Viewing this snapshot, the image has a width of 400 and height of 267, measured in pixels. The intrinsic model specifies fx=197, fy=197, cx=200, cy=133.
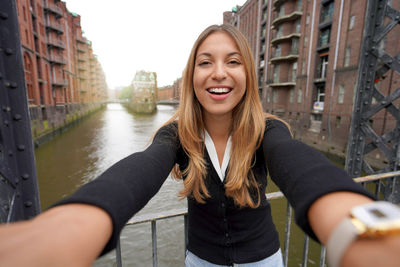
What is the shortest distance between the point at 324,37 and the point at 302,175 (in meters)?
19.8

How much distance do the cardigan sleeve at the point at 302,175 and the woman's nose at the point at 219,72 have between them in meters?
0.55

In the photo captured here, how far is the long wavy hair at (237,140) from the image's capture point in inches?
53.2

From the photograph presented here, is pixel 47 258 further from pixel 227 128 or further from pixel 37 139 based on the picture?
pixel 37 139

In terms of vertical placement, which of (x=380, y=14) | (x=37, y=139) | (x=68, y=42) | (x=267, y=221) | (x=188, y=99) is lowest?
(x=37, y=139)

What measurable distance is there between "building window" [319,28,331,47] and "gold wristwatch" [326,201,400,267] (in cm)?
1916

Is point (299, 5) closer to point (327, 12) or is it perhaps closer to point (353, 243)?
point (327, 12)

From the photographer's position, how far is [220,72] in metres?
1.36

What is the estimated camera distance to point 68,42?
1405 inches

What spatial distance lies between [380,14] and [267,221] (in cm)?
361

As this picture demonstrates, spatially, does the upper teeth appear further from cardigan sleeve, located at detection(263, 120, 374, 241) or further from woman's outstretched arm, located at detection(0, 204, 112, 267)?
woman's outstretched arm, located at detection(0, 204, 112, 267)

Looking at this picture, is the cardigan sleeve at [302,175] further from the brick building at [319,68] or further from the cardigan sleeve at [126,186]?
the brick building at [319,68]

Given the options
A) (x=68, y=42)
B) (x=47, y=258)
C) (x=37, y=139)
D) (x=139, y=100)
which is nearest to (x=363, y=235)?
(x=47, y=258)

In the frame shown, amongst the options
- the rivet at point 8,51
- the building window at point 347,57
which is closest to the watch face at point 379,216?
the rivet at point 8,51

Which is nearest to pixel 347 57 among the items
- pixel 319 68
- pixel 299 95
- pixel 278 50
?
pixel 319 68
